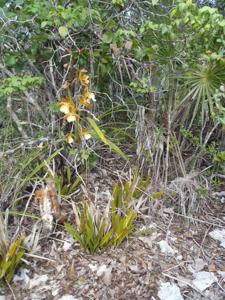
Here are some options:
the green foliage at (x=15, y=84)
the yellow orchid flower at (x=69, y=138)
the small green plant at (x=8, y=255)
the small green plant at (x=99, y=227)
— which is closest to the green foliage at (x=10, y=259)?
the small green plant at (x=8, y=255)

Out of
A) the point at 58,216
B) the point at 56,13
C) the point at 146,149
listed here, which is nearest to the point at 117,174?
the point at 146,149

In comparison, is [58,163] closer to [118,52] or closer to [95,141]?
[95,141]

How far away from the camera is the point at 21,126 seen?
9.61 feet

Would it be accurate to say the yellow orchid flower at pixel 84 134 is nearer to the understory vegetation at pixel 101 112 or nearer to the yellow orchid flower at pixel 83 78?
the understory vegetation at pixel 101 112

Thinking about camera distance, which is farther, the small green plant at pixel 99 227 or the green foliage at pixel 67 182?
the green foliage at pixel 67 182

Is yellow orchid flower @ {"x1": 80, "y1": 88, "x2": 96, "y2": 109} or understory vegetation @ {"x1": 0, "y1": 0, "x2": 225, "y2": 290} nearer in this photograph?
understory vegetation @ {"x1": 0, "y1": 0, "x2": 225, "y2": 290}

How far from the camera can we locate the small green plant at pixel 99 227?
2338 millimetres

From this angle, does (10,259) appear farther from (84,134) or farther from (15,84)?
(15,84)

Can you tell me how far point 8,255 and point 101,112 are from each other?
1546mm

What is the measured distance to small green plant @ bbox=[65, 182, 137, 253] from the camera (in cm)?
234

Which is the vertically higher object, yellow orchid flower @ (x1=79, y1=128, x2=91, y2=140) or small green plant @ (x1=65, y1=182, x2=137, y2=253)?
yellow orchid flower @ (x1=79, y1=128, x2=91, y2=140)

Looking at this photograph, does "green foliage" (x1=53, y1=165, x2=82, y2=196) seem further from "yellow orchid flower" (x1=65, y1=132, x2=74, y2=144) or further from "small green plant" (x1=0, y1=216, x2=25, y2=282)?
"small green plant" (x1=0, y1=216, x2=25, y2=282)

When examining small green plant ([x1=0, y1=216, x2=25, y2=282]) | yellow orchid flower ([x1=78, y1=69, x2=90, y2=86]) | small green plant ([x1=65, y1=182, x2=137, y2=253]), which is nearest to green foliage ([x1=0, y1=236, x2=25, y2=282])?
small green plant ([x1=0, y1=216, x2=25, y2=282])

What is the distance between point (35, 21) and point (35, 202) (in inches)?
52.1
